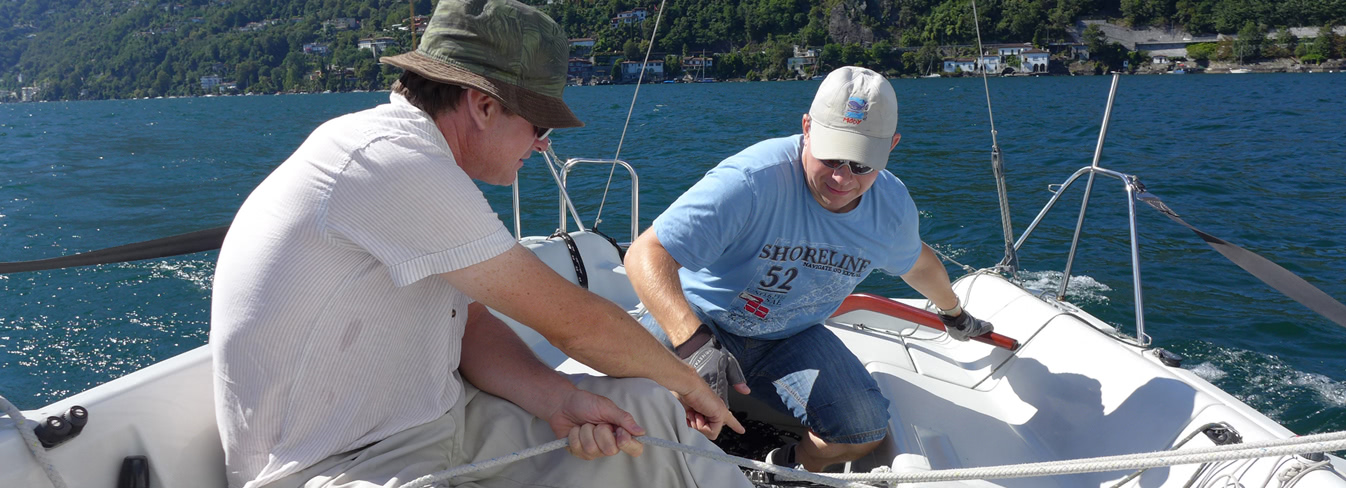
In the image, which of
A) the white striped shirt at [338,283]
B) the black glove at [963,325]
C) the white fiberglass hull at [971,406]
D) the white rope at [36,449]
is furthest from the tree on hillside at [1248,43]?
the white rope at [36,449]

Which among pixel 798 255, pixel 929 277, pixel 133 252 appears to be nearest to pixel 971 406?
pixel 929 277

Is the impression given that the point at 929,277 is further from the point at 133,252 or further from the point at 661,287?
the point at 133,252

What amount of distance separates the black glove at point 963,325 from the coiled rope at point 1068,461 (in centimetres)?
131

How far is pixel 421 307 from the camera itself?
124 centimetres

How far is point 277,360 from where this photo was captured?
115 centimetres

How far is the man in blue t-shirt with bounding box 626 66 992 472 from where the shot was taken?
6.62ft

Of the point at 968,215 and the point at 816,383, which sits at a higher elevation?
the point at 816,383

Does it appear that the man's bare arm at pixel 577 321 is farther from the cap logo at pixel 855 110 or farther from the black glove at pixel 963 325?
the black glove at pixel 963 325

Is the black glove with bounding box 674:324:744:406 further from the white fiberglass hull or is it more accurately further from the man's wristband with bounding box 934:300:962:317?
the man's wristband with bounding box 934:300:962:317

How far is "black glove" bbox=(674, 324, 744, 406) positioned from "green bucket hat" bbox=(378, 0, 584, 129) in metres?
0.71

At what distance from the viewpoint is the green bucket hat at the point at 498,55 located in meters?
1.21

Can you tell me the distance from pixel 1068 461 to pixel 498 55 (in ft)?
3.27

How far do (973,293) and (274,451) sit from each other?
112 inches

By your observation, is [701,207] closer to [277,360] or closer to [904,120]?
[277,360]
